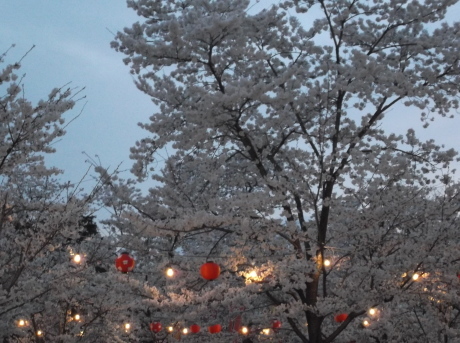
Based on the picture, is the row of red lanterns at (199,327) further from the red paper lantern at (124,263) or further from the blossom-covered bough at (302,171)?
the red paper lantern at (124,263)

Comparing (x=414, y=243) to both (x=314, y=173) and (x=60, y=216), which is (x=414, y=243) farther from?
Result: (x=60, y=216)

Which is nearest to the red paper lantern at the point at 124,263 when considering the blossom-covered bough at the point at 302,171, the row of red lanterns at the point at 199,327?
the blossom-covered bough at the point at 302,171

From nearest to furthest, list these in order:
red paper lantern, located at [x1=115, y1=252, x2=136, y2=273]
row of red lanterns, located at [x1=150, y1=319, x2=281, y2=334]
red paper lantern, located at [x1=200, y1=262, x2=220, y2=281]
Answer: red paper lantern, located at [x1=200, y1=262, x2=220, y2=281]
red paper lantern, located at [x1=115, y1=252, x2=136, y2=273]
row of red lanterns, located at [x1=150, y1=319, x2=281, y2=334]

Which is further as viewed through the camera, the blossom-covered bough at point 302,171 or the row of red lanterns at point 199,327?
the row of red lanterns at point 199,327

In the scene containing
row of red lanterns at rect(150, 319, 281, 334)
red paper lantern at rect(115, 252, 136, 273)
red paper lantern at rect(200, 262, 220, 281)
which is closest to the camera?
red paper lantern at rect(200, 262, 220, 281)

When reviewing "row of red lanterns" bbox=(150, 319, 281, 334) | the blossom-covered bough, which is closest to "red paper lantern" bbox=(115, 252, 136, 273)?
the blossom-covered bough

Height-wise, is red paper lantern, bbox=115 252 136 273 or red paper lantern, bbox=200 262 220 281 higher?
red paper lantern, bbox=115 252 136 273

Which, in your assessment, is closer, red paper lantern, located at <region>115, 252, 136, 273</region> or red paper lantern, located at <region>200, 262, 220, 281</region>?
red paper lantern, located at <region>200, 262, 220, 281</region>

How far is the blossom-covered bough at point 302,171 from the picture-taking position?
7.38 m

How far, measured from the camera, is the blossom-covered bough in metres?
7.38

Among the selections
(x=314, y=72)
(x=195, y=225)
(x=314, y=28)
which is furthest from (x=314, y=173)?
(x=314, y=28)

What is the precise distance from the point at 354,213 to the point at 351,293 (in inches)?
61.0

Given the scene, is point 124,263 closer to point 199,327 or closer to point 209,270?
point 209,270

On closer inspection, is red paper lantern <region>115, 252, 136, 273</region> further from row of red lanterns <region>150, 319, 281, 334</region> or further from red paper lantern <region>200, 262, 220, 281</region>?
row of red lanterns <region>150, 319, 281, 334</region>
